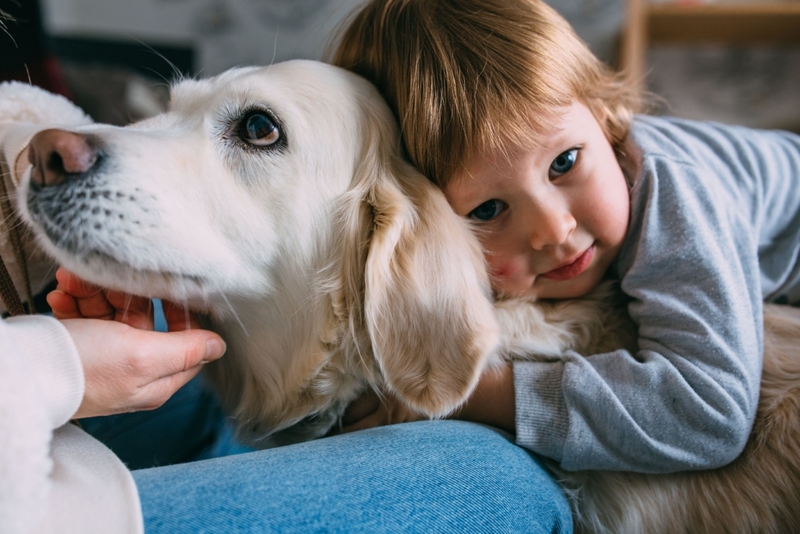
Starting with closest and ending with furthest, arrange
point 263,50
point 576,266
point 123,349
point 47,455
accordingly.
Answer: point 47,455
point 123,349
point 576,266
point 263,50

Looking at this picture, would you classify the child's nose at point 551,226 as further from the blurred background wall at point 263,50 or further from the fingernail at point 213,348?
the blurred background wall at point 263,50

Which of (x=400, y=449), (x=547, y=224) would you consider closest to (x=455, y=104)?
(x=547, y=224)

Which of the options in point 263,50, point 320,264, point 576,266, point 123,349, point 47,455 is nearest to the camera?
point 47,455

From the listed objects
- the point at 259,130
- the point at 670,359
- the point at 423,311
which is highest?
the point at 259,130

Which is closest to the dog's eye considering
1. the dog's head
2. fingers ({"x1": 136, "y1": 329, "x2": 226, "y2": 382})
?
the dog's head

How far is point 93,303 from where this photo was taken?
81 centimetres

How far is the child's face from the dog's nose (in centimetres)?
54

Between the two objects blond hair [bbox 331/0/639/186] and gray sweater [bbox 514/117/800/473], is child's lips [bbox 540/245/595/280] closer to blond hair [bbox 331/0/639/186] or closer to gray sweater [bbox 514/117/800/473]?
gray sweater [bbox 514/117/800/473]

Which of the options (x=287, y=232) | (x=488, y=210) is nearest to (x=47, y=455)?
(x=287, y=232)

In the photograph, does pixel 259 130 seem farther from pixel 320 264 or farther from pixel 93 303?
pixel 93 303

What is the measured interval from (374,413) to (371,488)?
1.00 ft

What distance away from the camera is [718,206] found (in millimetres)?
960

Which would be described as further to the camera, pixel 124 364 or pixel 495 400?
pixel 495 400

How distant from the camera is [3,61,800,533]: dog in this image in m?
0.75
